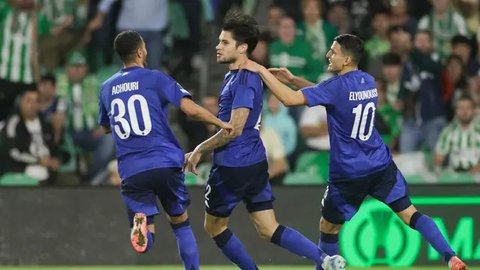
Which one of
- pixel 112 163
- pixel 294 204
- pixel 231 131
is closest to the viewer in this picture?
pixel 231 131

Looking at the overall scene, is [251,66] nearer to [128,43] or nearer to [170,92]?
[170,92]

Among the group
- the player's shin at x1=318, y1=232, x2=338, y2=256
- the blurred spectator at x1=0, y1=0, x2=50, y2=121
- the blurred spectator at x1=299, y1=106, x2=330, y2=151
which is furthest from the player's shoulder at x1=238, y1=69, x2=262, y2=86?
the blurred spectator at x1=0, y1=0, x2=50, y2=121

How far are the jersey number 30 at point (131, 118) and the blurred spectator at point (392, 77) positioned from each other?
4.74 metres

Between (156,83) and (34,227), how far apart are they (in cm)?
370

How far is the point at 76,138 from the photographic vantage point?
13.2 meters

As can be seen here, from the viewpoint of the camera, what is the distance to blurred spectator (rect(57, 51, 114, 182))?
13.1 meters

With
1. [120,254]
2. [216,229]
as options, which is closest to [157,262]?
[120,254]

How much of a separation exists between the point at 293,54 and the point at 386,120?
1.23m

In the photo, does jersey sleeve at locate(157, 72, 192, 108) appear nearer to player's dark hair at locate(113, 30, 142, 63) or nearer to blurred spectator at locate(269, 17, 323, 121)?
player's dark hair at locate(113, 30, 142, 63)

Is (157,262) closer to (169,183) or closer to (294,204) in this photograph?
(294,204)

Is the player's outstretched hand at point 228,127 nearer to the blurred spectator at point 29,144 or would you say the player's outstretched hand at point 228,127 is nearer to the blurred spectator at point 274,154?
the blurred spectator at point 274,154

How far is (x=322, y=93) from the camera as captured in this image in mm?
9094

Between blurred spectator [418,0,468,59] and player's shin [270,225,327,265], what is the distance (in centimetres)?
503

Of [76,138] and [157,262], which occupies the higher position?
[76,138]
